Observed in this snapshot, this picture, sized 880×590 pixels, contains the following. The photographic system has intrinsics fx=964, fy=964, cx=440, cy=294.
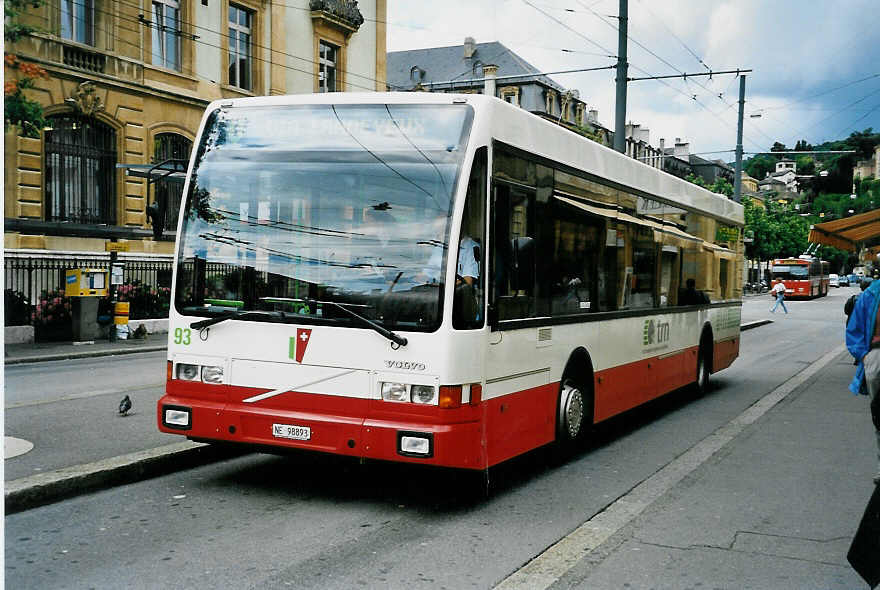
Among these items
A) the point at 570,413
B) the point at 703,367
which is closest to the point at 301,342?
the point at 570,413

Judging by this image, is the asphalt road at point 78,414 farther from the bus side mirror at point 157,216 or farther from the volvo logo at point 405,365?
the volvo logo at point 405,365

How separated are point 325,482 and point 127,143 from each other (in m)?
21.6

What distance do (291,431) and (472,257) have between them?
168 cm

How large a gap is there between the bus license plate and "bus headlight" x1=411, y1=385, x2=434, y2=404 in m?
0.76

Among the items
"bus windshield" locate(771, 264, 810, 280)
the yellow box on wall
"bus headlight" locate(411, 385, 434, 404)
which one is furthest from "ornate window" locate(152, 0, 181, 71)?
"bus windshield" locate(771, 264, 810, 280)

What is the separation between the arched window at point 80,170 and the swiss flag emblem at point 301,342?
20.1 m

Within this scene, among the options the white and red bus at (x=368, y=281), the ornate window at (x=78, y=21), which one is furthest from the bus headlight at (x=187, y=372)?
the ornate window at (x=78, y=21)

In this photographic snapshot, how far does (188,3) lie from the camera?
93.6 feet

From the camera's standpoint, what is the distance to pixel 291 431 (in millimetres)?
6441

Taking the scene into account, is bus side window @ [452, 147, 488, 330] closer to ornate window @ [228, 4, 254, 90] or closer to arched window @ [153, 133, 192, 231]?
arched window @ [153, 133, 192, 231]

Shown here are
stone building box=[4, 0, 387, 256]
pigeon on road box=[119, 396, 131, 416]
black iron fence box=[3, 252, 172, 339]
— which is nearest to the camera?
pigeon on road box=[119, 396, 131, 416]

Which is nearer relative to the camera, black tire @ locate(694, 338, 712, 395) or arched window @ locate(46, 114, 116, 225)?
black tire @ locate(694, 338, 712, 395)

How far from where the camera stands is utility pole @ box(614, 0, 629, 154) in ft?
58.6

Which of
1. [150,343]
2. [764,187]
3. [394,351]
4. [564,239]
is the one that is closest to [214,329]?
[394,351]
